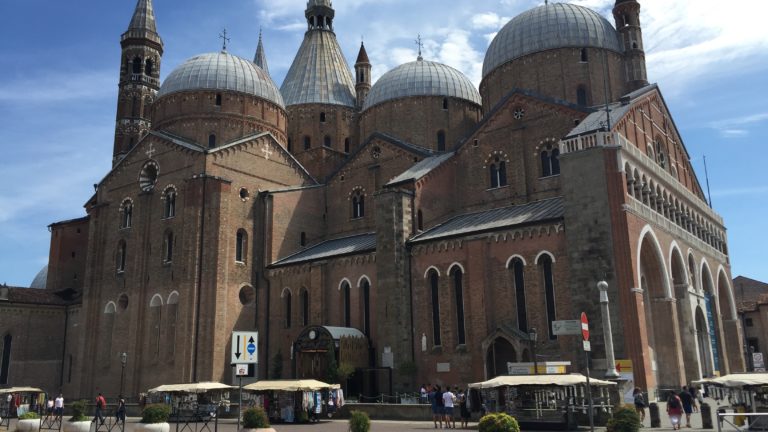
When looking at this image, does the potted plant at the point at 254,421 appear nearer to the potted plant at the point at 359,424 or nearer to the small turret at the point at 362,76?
the potted plant at the point at 359,424

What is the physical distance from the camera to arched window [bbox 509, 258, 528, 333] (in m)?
30.1

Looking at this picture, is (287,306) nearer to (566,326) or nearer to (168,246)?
(168,246)

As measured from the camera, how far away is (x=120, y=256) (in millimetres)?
43812

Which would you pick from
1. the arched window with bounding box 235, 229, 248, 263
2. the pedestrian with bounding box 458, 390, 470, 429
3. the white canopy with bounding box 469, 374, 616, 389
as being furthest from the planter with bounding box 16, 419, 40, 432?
the arched window with bounding box 235, 229, 248, 263

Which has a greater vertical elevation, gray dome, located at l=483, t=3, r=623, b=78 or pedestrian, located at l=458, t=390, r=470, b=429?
gray dome, located at l=483, t=3, r=623, b=78

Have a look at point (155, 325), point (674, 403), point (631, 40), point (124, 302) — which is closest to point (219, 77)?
point (124, 302)

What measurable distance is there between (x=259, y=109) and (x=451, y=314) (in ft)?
70.8

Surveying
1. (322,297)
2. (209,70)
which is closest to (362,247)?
(322,297)

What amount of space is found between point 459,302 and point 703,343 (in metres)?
13.2

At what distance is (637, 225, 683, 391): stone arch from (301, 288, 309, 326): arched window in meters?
18.2

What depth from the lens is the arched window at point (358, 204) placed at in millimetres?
42688

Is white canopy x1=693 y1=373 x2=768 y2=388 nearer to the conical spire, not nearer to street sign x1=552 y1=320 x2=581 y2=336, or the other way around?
street sign x1=552 y1=320 x2=581 y2=336

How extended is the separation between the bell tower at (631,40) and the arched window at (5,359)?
4497cm

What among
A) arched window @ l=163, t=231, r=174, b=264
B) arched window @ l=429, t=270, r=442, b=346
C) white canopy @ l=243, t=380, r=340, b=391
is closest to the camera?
white canopy @ l=243, t=380, r=340, b=391
